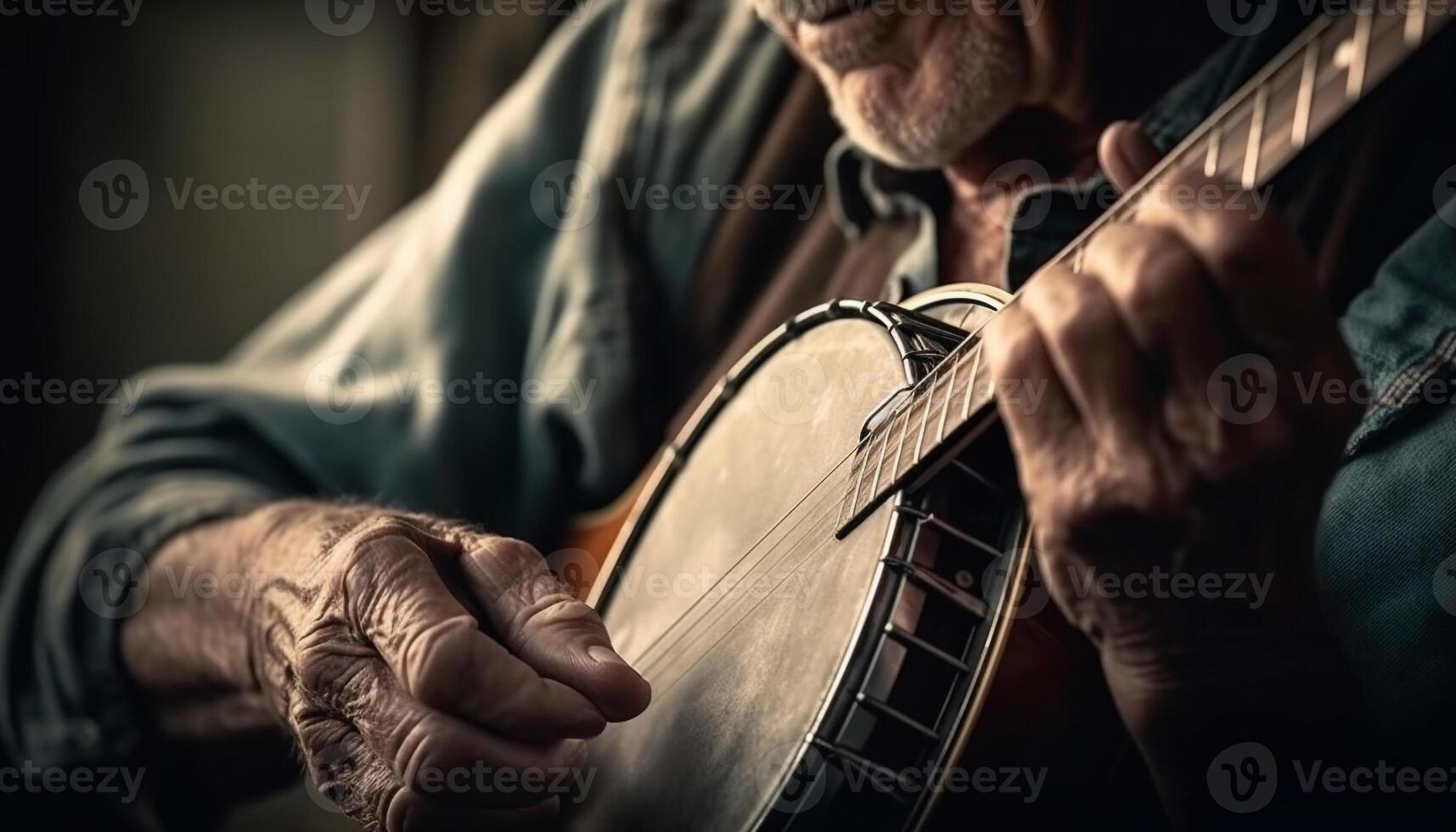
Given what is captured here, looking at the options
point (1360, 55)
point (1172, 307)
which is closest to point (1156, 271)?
point (1172, 307)

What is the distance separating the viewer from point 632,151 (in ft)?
3.48

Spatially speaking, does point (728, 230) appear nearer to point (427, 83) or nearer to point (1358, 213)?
point (1358, 213)

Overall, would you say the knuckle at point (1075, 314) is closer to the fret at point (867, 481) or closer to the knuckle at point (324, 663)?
the fret at point (867, 481)

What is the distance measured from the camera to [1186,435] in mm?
409

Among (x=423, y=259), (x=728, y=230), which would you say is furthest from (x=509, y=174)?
(x=728, y=230)

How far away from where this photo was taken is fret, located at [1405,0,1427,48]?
0.41m

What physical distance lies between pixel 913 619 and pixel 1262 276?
0.58 feet

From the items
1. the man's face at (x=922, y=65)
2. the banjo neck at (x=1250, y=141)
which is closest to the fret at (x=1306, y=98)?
the banjo neck at (x=1250, y=141)

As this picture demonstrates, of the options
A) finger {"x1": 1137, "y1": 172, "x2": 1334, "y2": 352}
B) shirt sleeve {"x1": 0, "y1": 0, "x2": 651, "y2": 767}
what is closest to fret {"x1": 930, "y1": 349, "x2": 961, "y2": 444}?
finger {"x1": 1137, "y1": 172, "x2": 1334, "y2": 352}

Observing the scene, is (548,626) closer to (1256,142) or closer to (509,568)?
(509,568)

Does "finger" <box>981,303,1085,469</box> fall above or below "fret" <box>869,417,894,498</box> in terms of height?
above

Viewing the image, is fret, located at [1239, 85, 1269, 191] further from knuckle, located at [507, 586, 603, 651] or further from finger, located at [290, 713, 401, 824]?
finger, located at [290, 713, 401, 824]

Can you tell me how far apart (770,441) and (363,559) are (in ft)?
0.66

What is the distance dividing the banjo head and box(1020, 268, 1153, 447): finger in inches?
3.6
